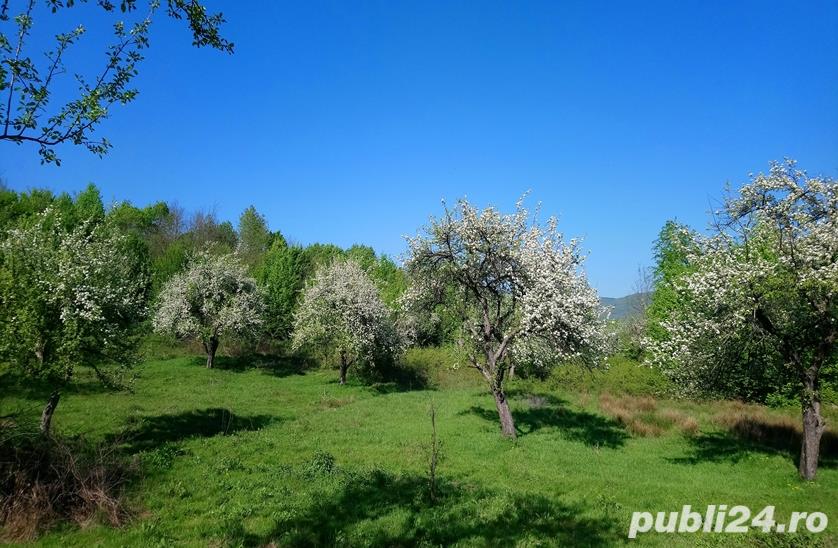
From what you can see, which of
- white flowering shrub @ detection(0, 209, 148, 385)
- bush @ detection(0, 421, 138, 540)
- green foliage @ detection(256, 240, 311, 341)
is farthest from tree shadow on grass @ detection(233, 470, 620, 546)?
green foliage @ detection(256, 240, 311, 341)

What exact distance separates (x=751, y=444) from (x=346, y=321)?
2877 centimetres

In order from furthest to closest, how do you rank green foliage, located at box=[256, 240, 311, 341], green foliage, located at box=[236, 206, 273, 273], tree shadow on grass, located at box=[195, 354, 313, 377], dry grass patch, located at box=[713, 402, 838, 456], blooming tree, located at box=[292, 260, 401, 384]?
green foliage, located at box=[236, 206, 273, 273], green foliage, located at box=[256, 240, 311, 341], tree shadow on grass, located at box=[195, 354, 313, 377], blooming tree, located at box=[292, 260, 401, 384], dry grass patch, located at box=[713, 402, 838, 456]

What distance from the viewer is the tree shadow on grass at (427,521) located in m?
10.8

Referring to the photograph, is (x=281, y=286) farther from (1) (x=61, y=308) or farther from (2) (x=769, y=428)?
(2) (x=769, y=428)

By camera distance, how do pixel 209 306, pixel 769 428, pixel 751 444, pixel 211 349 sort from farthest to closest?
pixel 209 306 < pixel 211 349 < pixel 769 428 < pixel 751 444

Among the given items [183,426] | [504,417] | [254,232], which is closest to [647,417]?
[504,417]

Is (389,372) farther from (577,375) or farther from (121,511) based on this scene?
(121,511)

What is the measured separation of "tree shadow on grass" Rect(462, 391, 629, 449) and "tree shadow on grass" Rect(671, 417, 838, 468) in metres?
3.38

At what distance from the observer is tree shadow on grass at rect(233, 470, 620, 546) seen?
1077 cm

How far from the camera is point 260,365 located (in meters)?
47.6

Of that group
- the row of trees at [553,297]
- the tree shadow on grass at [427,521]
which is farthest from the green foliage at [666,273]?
the tree shadow on grass at [427,521]

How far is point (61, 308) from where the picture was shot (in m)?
17.9

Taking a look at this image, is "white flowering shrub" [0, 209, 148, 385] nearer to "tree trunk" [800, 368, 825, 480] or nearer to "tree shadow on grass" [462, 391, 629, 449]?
"tree shadow on grass" [462, 391, 629, 449]

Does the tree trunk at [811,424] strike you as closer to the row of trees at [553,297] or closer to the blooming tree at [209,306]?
the row of trees at [553,297]
